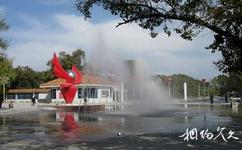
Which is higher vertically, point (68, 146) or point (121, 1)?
point (121, 1)

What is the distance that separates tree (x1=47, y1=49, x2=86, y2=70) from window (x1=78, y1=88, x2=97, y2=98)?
24158 mm

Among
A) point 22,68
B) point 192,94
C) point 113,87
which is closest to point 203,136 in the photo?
point 113,87

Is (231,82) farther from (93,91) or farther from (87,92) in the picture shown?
(87,92)

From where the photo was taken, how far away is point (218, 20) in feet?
45.9

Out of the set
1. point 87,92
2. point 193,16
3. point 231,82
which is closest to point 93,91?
point 87,92

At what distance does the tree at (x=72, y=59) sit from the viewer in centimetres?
10650

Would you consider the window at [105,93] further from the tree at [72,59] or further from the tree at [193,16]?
the tree at [193,16]

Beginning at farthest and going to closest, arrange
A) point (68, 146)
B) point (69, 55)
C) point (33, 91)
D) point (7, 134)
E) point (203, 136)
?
point (69, 55) → point (33, 91) → point (7, 134) → point (203, 136) → point (68, 146)

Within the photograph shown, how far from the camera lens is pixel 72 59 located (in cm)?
10762

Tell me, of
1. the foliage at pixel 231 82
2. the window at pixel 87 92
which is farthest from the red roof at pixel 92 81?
the foliage at pixel 231 82

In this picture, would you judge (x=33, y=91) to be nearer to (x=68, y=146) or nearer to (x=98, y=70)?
(x=98, y=70)

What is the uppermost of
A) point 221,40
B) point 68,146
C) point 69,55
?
point 69,55

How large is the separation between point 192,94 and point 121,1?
133291mm

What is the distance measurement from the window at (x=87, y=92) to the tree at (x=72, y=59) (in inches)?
951
